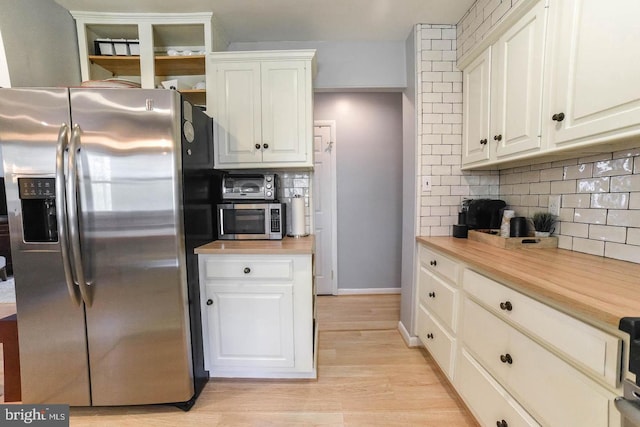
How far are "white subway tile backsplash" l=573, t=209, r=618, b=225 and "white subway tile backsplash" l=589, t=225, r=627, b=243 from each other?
0.03 m

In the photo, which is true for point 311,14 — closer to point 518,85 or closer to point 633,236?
point 518,85

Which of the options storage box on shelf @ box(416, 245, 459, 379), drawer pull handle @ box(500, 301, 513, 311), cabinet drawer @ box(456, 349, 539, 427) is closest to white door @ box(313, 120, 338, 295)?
storage box on shelf @ box(416, 245, 459, 379)

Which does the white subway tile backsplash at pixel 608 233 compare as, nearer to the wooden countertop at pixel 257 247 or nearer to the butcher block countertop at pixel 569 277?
the butcher block countertop at pixel 569 277

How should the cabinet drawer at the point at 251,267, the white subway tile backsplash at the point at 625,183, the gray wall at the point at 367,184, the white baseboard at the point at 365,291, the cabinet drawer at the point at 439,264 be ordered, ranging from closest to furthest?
the white subway tile backsplash at the point at 625,183 → the cabinet drawer at the point at 439,264 → the cabinet drawer at the point at 251,267 → the gray wall at the point at 367,184 → the white baseboard at the point at 365,291

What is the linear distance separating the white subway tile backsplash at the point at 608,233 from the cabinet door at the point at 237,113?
1969mm

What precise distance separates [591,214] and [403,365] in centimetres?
146

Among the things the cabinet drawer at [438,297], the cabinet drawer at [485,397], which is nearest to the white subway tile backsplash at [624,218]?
Answer: the cabinet drawer at [438,297]

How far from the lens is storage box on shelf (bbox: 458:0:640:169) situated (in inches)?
37.1

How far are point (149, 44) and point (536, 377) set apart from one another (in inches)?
114

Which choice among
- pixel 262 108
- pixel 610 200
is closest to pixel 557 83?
pixel 610 200

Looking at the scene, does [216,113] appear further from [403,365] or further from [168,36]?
[403,365]

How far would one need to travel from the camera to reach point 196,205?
162 cm

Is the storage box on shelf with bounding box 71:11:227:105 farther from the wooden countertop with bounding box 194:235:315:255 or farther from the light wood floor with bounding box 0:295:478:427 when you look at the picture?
the light wood floor with bounding box 0:295:478:427

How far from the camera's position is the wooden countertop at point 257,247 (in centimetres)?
A: 158
